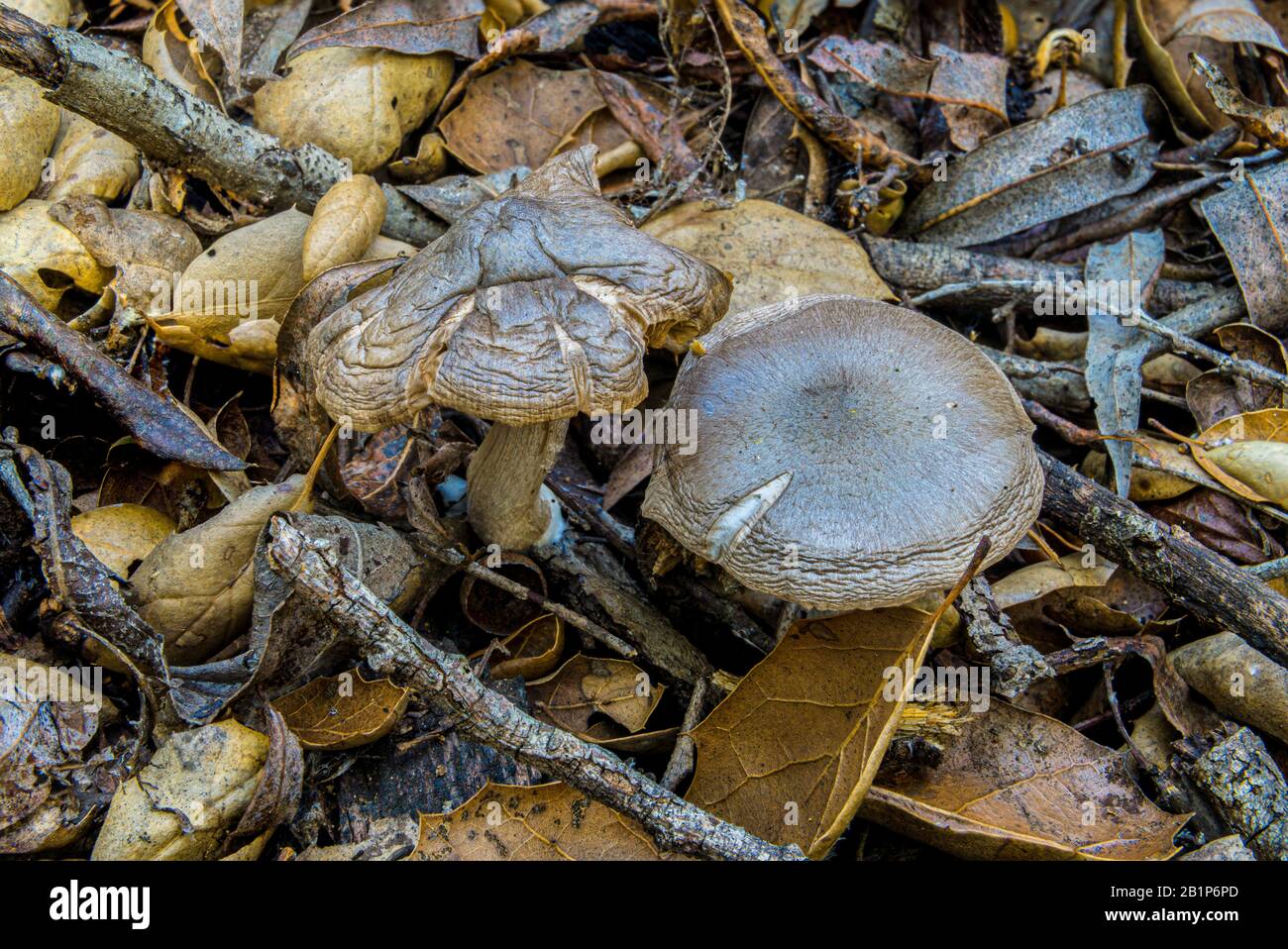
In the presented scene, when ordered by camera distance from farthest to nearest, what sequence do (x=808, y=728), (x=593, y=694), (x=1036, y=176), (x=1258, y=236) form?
(x=1036, y=176) < (x=1258, y=236) < (x=593, y=694) < (x=808, y=728)

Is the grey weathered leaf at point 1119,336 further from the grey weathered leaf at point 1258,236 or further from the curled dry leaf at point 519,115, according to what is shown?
the curled dry leaf at point 519,115

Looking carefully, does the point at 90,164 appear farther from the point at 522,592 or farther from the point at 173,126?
the point at 522,592

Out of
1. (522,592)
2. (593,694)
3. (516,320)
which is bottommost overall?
(593,694)

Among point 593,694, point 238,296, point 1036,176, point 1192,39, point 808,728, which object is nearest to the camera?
point 808,728

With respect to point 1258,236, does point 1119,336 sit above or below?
below

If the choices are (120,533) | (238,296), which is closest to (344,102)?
(238,296)

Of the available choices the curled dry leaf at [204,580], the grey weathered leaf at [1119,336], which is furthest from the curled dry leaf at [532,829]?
the grey weathered leaf at [1119,336]

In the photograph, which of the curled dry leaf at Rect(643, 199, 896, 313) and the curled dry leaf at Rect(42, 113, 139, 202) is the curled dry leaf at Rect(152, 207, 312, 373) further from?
the curled dry leaf at Rect(643, 199, 896, 313)

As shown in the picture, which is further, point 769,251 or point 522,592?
point 769,251
